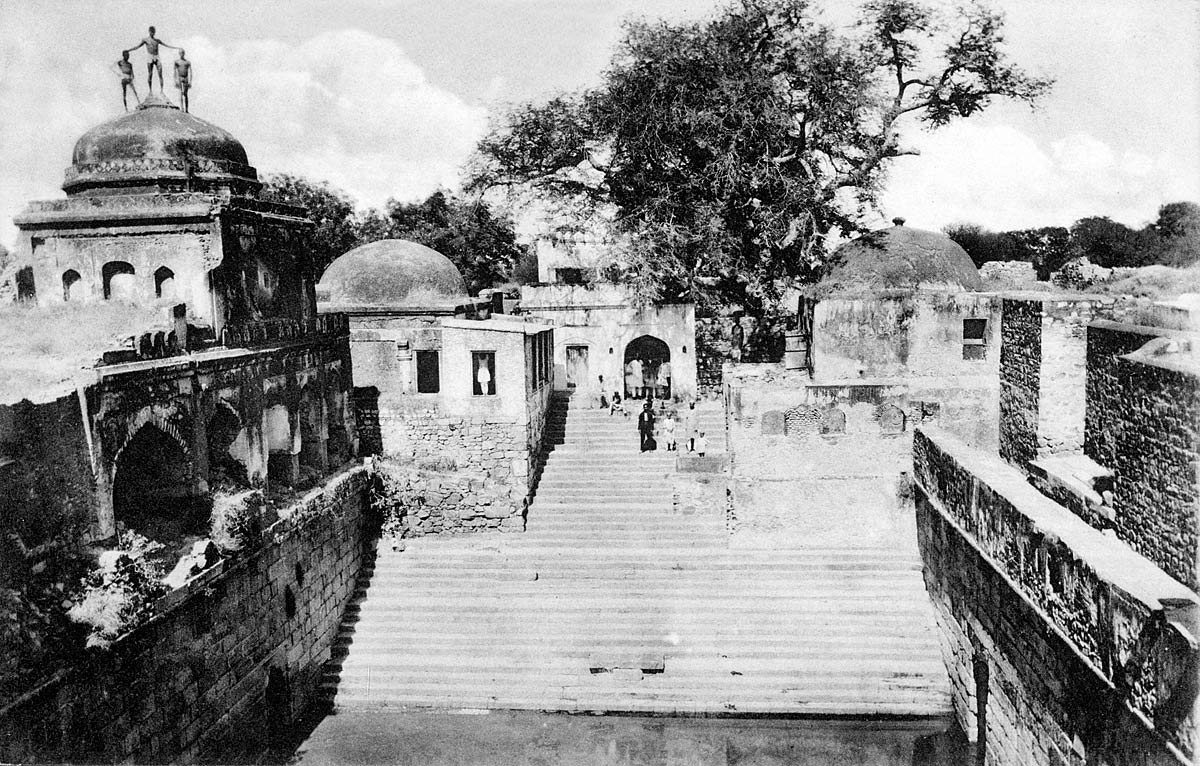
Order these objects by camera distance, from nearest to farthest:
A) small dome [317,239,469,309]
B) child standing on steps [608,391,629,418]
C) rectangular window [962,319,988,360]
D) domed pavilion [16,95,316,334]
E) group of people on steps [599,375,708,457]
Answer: domed pavilion [16,95,316,334] → rectangular window [962,319,988,360] → group of people on steps [599,375,708,457] → small dome [317,239,469,309] → child standing on steps [608,391,629,418]

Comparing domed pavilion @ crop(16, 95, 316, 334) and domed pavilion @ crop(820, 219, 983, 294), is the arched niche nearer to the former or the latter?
domed pavilion @ crop(16, 95, 316, 334)

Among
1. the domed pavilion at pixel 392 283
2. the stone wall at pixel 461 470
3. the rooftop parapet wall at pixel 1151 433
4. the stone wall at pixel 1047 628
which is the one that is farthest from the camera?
the domed pavilion at pixel 392 283

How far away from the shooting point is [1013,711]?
28.5ft

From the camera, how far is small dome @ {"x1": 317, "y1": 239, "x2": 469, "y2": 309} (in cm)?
1712

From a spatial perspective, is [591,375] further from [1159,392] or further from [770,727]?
[1159,392]

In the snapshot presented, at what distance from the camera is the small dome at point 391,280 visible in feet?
56.2

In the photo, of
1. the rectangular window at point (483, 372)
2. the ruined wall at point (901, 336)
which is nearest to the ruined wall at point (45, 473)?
the rectangular window at point (483, 372)

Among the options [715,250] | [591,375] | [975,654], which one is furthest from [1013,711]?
[591,375]

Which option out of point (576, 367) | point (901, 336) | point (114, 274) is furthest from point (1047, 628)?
point (576, 367)

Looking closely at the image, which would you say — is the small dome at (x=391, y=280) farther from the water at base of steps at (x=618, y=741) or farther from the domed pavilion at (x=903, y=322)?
the water at base of steps at (x=618, y=741)

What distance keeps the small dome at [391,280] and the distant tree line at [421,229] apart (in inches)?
416

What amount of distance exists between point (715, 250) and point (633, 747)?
427 inches

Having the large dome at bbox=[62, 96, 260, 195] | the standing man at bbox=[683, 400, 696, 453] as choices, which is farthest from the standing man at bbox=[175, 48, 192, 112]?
the standing man at bbox=[683, 400, 696, 453]

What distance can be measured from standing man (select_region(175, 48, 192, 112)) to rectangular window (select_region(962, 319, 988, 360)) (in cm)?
1334
